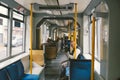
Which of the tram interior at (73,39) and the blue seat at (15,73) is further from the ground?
the tram interior at (73,39)

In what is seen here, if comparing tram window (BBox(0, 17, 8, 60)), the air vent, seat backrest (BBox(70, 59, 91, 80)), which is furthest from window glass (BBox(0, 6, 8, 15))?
seat backrest (BBox(70, 59, 91, 80))

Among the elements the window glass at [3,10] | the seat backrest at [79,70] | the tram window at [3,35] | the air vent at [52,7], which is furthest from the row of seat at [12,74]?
the air vent at [52,7]

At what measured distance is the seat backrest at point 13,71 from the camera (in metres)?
4.87

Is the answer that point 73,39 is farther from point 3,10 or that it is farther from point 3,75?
point 3,75

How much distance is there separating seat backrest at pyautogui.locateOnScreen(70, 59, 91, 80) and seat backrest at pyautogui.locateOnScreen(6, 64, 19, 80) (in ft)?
4.60

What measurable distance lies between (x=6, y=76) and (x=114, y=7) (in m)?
2.67

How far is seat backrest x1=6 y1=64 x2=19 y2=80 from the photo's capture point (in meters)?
4.87

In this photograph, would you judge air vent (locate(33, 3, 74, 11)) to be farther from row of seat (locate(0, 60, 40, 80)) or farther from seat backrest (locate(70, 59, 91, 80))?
seat backrest (locate(70, 59, 91, 80))

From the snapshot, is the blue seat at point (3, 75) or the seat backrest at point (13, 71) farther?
the seat backrest at point (13, 71)

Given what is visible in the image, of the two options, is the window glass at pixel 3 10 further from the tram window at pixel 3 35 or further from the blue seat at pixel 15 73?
the blue seat at pixel 15 73

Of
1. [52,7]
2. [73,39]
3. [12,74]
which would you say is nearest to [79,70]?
[12,74]

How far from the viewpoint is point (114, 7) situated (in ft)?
Result: 11.6

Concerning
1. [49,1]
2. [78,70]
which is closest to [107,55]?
[78,70]

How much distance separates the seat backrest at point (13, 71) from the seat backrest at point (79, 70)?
1.40 metres
